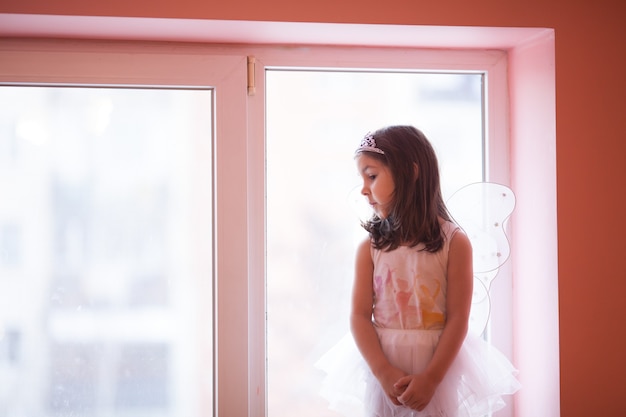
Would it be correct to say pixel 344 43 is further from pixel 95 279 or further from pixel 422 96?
pixel 95 279

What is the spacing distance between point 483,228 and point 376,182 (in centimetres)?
39

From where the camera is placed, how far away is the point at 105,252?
6.44ft

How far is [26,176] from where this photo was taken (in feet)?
6.40

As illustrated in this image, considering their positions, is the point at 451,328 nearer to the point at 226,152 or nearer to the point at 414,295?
the point at 414,295

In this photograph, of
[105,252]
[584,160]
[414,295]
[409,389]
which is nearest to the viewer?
[409,389]

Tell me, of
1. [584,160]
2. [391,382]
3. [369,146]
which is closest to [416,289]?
[391,382]

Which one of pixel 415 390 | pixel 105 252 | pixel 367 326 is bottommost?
pixel 415 390

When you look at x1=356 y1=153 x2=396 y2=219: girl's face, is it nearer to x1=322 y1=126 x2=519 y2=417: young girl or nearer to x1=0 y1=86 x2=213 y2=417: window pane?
x1=322 y1=126 x2=519 y2=417: young girl

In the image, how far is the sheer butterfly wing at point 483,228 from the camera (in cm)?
188

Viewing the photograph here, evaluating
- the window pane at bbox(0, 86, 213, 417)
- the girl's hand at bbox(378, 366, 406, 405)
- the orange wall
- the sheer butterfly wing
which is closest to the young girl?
the girl's hand at bbox(378, 366, 406, 405)

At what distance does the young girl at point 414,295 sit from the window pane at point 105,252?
54 centimetres

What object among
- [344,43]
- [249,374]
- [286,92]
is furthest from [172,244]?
[344,43]

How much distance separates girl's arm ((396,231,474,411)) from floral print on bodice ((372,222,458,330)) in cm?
2

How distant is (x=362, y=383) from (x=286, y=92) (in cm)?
93
